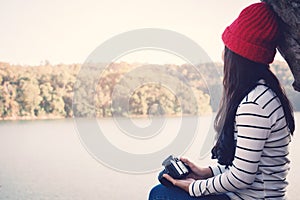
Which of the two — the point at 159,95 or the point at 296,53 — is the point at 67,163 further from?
the point at 296,53

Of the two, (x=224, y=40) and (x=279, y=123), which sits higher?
(x=224, y=40)

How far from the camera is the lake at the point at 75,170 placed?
4270 millimetres

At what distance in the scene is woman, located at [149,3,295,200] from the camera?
112 centimetres

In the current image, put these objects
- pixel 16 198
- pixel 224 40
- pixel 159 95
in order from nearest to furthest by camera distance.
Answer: pixel 224 40
pixel 16 198
pixel 159 95

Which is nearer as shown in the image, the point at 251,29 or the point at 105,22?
the point at 251,29

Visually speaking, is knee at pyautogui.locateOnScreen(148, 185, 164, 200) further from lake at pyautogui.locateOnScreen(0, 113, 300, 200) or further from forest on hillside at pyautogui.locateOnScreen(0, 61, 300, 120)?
forest on hillside at pyautogui.locateOnScreen(0, 61, 300, 120)

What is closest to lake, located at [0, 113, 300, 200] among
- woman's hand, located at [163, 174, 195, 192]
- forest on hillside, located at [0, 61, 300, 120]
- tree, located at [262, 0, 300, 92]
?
forest on hillside, located at [0, 61, 300, 120]

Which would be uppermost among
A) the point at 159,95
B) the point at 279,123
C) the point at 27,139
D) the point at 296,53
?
the point at 296,53

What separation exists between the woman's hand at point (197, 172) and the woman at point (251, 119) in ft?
0.56

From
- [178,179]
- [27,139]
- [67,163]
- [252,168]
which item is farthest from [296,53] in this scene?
[27,139]

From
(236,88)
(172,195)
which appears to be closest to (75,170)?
(172,195)

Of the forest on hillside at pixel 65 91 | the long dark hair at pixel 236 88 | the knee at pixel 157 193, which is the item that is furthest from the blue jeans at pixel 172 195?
the forest on hillside at pixel 65 91

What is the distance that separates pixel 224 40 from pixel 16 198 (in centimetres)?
340

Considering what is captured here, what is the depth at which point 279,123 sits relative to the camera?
3.78ft
